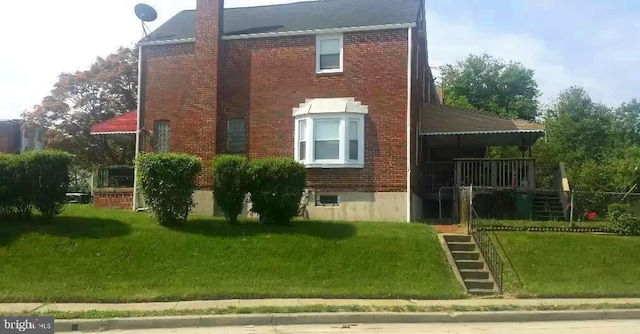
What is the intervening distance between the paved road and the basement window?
26.5 feet

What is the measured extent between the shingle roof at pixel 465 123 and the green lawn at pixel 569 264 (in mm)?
5695

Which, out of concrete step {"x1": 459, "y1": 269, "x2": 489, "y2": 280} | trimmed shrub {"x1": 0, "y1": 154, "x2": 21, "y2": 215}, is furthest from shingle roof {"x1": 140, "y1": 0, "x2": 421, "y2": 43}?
concrete step {"x1": 459, "y1": 269, "x2": 489, "y2": 280}

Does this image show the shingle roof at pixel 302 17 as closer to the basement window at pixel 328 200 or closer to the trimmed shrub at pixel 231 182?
the basement window at pixel 328 200

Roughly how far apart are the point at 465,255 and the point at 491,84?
4175 cm

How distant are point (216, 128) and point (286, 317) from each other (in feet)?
32.7

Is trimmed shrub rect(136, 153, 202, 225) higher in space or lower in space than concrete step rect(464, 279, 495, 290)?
higher

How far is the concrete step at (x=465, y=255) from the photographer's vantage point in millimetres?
13555

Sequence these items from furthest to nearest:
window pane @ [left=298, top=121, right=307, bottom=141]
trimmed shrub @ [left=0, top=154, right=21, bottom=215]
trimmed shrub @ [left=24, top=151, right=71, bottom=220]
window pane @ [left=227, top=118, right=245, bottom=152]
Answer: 1. window pane @ [left=227, top=118, right=245, bottom=152]
2. window pane @ [left=298, top=121, right=307, bottom=141]
3. trimmed shrub @ [left=24, top=151, right=71, bottom=220]
4. trimmed shrub @ [left=0, top=154, right=21, bottom=215]

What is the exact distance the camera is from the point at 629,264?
524 inches

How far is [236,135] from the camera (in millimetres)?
18922

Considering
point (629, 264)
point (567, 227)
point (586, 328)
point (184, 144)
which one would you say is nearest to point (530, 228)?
point (567, 227)

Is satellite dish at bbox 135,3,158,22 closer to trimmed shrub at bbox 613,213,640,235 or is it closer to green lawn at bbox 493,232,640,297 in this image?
green lawn at bbox 493,232,640,297

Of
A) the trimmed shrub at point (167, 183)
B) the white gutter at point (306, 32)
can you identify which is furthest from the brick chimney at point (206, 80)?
the trimmed shrub at point (167, 183)

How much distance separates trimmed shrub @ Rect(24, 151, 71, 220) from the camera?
14.2 metres
